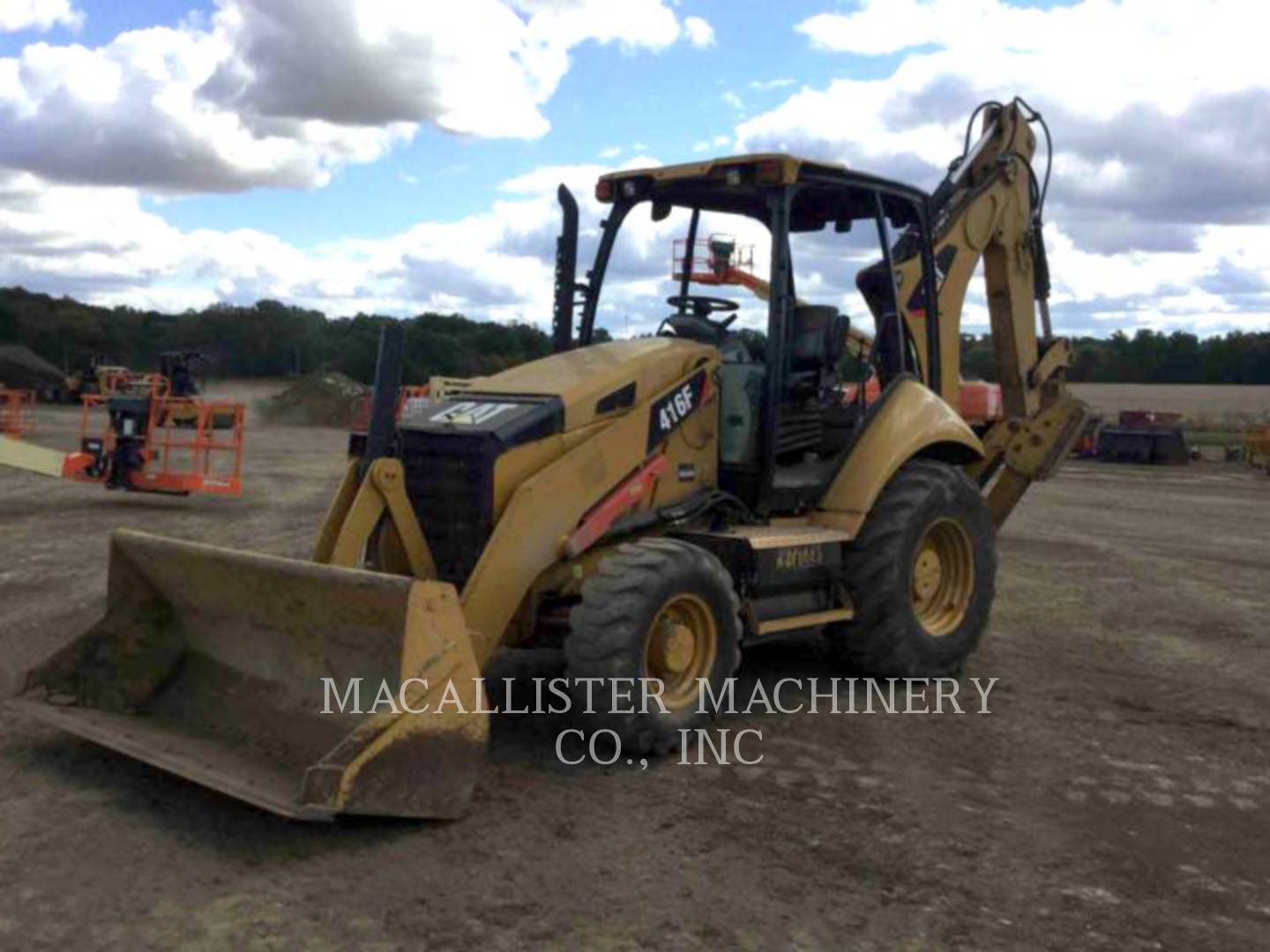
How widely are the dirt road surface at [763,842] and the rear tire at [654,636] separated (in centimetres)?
25

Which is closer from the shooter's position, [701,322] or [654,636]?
[654,636]

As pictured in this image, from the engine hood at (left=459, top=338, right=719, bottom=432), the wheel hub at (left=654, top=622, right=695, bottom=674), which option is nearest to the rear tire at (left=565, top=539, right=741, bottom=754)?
the wheel hub at (left=654, top=622, right=695, bottom=674)

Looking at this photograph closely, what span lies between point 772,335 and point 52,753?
3.93m

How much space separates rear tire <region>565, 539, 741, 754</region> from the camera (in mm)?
5301

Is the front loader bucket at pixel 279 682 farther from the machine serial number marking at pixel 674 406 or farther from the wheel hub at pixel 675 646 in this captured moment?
the machine serial number marking at pixel 674 406

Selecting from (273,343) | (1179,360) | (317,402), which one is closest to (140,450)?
(317,402)

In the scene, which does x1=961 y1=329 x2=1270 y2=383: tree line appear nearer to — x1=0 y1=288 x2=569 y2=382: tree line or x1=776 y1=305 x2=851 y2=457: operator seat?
x1=0 y1=288 x2=569 y2=382: tree line

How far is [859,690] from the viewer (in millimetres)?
6984

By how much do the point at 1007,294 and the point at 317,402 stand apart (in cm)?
3494

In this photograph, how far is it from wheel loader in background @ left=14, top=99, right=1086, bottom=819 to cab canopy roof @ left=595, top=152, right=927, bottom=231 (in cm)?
2

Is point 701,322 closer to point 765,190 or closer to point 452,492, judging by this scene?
point 765,190

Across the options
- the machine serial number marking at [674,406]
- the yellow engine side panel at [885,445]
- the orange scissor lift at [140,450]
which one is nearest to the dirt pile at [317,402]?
the orange scissor lift at [140,450]

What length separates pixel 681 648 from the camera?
575cm

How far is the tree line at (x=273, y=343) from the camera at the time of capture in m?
53.5
